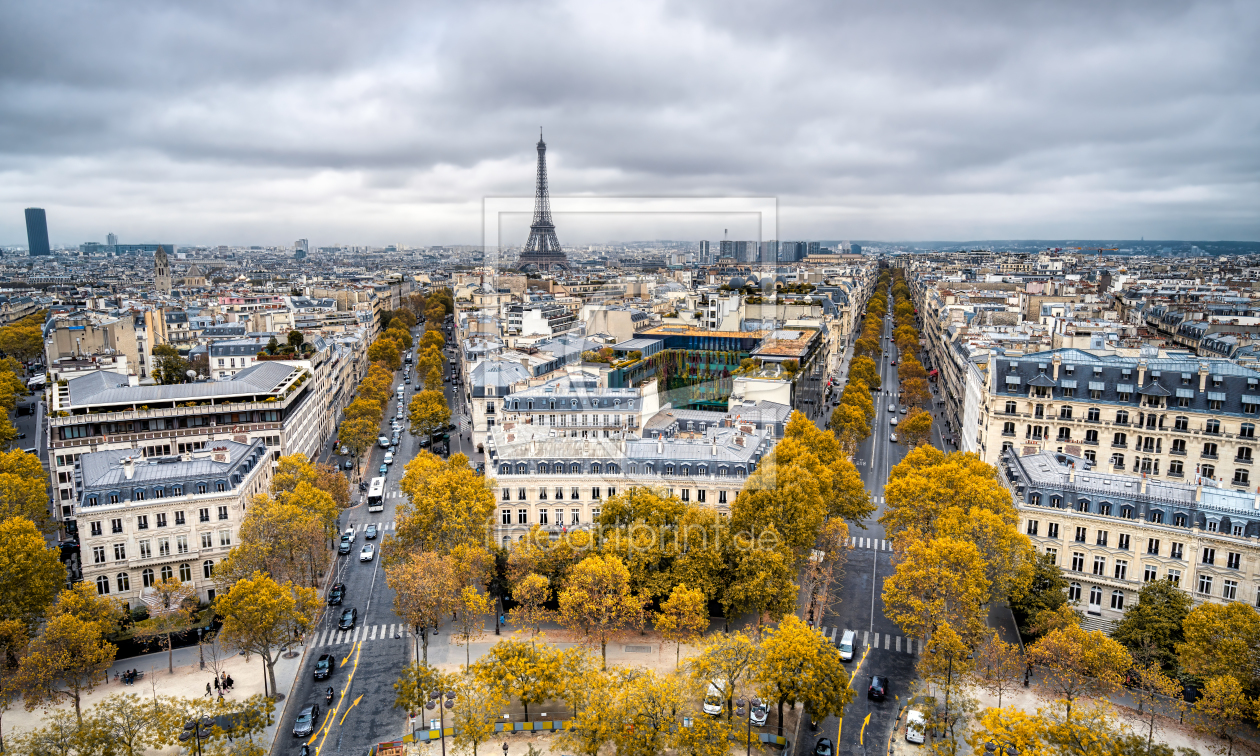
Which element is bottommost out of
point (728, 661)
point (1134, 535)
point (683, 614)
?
point (683, 614)

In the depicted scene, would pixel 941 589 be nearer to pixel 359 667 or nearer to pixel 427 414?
pixel 359 667

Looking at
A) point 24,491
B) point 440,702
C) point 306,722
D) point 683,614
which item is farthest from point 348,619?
point 24,491

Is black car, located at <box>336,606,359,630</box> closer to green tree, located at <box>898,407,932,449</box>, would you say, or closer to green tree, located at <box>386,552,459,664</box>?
green tree, located at <box>386,552,459,664</box>

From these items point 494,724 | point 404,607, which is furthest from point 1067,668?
point 404,607

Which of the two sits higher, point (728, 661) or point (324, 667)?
point (728, 661)

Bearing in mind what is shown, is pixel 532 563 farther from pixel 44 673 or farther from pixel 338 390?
pixel 338 390

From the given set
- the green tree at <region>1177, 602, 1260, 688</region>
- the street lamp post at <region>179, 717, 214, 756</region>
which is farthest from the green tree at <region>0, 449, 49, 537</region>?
the green tree at <region>1177, 602, 1260, 688</region>

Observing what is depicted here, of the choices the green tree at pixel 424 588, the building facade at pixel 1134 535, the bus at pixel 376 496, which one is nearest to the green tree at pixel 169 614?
the green tree at pixel 424 588
